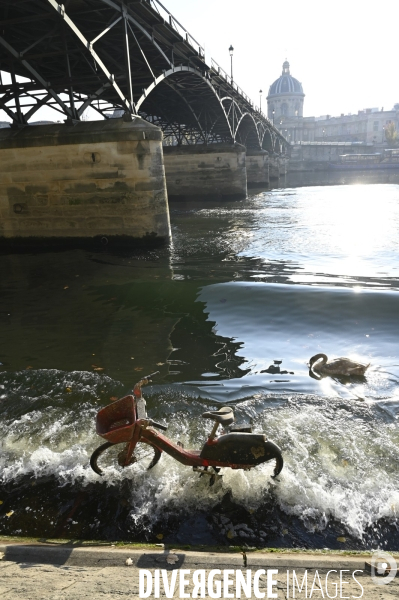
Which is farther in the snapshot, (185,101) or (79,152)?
(185,101)

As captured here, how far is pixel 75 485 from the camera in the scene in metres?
3.76

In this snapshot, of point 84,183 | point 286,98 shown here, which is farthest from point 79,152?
point 286,98

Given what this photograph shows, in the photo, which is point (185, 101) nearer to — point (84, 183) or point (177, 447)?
point (84, 183)

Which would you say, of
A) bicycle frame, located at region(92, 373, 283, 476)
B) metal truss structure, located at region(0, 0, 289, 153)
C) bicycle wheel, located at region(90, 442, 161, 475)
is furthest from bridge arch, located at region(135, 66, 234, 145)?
bicycle frame, located at region(92, 373, 283, 476)

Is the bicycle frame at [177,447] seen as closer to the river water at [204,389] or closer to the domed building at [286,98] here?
the river water at [204,389]

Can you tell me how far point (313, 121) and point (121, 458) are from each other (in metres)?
168

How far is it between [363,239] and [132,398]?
1480 centimetres

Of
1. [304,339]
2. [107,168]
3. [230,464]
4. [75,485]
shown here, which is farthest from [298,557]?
[107,168]

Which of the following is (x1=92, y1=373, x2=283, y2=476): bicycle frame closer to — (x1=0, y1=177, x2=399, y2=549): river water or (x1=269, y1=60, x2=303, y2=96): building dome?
(x1=0, y1=177, x2=399, y2=549): river water

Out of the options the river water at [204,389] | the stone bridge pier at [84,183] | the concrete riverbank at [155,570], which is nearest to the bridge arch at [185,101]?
the stone bridge pier at [84,183]

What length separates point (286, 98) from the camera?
160125 mm

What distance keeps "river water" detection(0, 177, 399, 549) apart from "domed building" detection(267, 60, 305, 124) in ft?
536

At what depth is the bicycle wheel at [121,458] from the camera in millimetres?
3652

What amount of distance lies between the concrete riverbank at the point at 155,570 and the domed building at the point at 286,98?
171525mm
